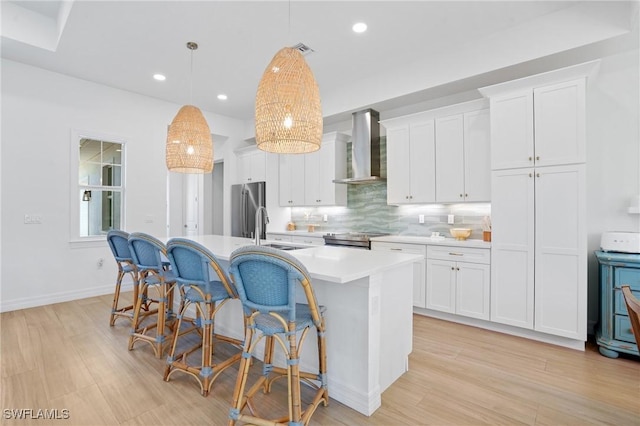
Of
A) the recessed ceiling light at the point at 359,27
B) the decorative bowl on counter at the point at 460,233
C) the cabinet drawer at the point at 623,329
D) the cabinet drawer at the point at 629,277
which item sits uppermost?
the recessed ceiling light at the point at 359,27

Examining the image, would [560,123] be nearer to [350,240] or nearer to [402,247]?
[402,247]

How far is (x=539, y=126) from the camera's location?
2.93 metres

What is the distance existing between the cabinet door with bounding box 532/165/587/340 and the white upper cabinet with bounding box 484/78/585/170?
153 millimetres

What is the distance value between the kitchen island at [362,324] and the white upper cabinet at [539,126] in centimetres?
173

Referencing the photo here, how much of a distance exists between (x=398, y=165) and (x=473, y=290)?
70.8 inches

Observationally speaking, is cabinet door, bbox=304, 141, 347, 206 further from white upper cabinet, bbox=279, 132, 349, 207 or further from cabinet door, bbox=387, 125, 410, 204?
cabinet door, bbox=387, 125, 410, 204

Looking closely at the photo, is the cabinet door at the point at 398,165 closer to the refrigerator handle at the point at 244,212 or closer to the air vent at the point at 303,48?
the air vent at the point at 303,48

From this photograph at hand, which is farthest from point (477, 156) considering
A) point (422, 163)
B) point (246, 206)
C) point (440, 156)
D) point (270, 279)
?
point (246, 206)

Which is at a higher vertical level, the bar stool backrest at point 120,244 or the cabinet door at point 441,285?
the bar stool backrest at point 120,244

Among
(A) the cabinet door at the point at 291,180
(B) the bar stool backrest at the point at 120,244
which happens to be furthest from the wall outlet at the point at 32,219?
(A) the cabinet door at the point at 291,180

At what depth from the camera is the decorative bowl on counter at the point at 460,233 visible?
12.0 feet

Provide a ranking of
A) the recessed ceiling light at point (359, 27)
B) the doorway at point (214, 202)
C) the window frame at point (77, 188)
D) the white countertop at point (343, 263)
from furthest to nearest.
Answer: the doorway at point (214, 202), the window frame at point (77, 188), the recessed ceiling light at point (359, 27), the white countertop at point (343, 263)

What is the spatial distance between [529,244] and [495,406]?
1656mm

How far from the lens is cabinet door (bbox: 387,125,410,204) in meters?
4.09
